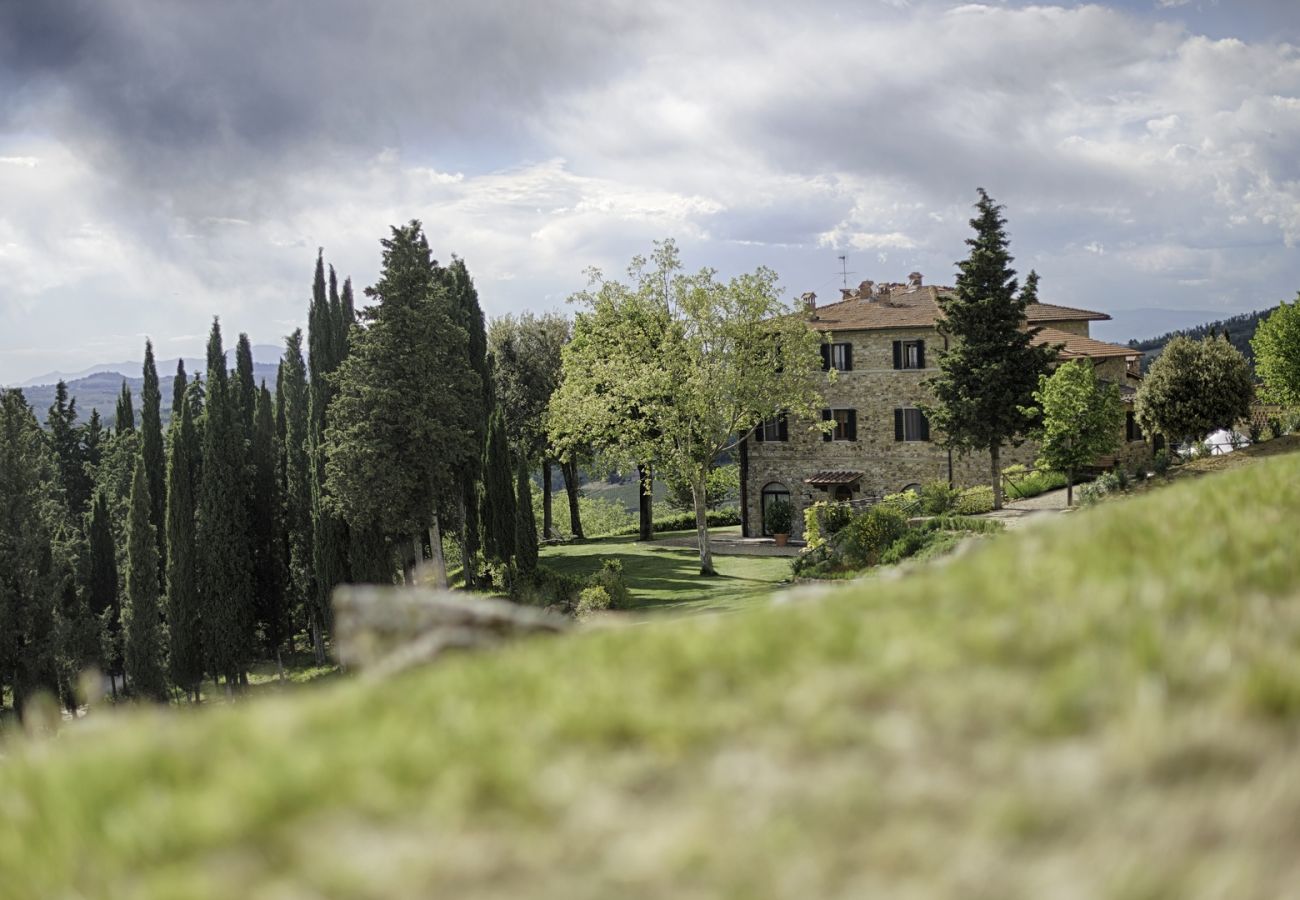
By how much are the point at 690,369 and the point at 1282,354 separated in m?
23.4

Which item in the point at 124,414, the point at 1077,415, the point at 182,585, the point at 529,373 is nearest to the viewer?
the point at 1077,415

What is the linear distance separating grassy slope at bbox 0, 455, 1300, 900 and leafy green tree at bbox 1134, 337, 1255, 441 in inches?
1310

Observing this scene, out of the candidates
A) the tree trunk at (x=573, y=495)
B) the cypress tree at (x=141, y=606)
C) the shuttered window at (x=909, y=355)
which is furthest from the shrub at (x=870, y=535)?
the tree trunk at (x=573, y=495)

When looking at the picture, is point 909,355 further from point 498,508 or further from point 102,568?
point 102,568

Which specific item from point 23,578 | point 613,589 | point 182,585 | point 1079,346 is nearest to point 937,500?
point 613,589

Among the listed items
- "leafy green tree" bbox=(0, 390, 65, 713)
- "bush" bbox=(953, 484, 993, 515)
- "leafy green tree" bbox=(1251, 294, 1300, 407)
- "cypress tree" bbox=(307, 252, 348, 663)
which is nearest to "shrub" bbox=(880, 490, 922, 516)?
"bush" bbox=(953, 484, 993, 515)

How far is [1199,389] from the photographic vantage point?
3412cm

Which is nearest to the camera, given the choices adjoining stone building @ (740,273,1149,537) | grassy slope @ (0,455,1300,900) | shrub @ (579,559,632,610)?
grassy slope @ (0,455,1300,900)

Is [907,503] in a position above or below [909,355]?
below

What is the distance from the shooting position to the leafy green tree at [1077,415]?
1284 inches

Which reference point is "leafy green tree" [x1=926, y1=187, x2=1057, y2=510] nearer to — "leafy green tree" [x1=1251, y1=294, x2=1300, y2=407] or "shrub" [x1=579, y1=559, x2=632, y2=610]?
"leafy green tree" [x1=1251, y1=294, x2=1300, y2=407]

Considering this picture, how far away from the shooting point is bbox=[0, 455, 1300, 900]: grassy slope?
3.12 m

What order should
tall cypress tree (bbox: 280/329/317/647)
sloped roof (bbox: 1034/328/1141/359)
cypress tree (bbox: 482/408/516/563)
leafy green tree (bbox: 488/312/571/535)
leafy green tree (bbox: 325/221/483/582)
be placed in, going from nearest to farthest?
1. leafy green tree (bbox: 325/221/483/582)
2. cypress tree (bbox: 482/408/516/563)
3. tall cypress tree (bbox: 280/329/317/647)
4. sloped roof (bbox: 1034/328/1141/359)
5. leafy green tree (bbox: 488/312/571/535)

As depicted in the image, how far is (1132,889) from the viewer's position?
295 centimetres
